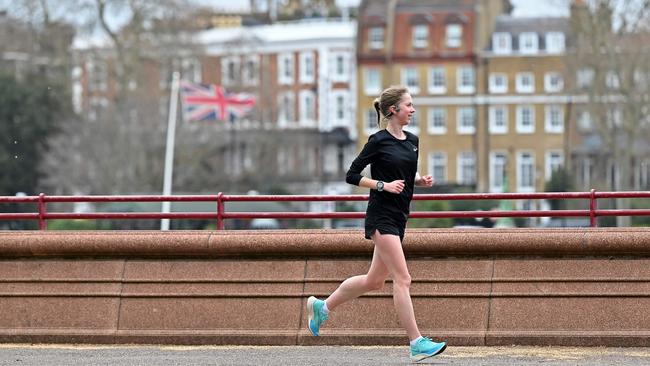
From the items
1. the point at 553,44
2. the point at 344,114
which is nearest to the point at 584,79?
the point at 553,44

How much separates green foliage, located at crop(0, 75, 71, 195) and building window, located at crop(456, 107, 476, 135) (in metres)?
32.6

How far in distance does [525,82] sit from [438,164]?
23.5 ft

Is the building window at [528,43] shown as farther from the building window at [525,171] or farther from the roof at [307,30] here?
the roof at [307,30]

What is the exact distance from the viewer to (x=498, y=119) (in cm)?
11631

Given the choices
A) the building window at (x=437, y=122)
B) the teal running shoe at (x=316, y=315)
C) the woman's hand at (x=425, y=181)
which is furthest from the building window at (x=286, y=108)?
the woman's hand at (x=425, y=181)

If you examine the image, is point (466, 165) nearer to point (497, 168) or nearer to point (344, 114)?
point (497, 168)

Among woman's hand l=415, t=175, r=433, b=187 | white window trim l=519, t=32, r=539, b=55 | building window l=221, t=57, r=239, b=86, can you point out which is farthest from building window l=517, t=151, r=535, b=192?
woman's hand l=415, t=175, r=433, b=187

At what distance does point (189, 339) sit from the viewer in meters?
14.6

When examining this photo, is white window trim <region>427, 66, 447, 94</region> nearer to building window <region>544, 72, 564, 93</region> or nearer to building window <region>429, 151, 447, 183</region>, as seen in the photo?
building window <region>429, 151, 447, 183</region>

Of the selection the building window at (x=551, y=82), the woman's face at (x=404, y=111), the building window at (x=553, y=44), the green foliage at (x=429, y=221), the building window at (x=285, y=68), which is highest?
the building window at (x=553, y=44)

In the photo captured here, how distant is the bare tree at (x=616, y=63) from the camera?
78375mm

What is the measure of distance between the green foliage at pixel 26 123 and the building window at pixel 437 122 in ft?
105

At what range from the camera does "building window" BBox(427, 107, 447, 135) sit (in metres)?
116

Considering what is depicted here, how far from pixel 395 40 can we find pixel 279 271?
4120 inches
